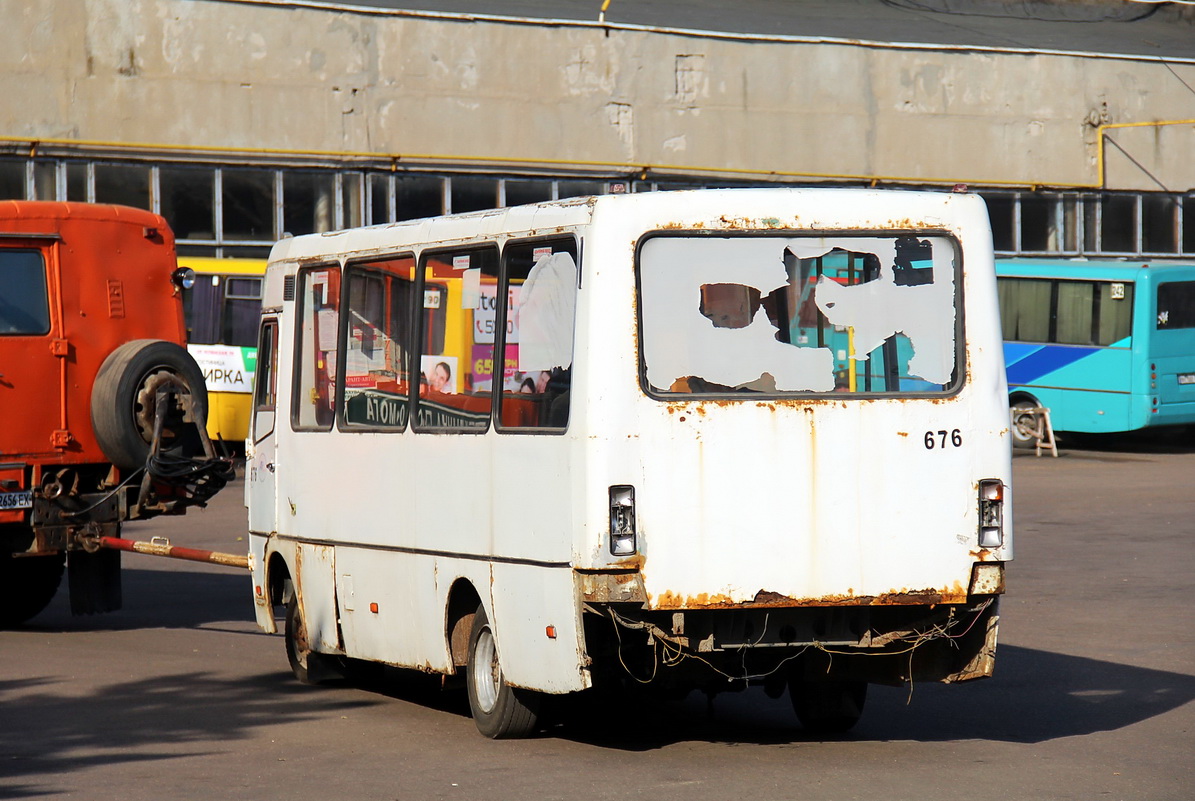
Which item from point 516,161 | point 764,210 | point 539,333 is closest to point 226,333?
point 516,161

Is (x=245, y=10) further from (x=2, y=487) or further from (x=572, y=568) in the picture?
(x=572, y=568)

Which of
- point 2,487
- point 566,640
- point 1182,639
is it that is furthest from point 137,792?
point 1182,639

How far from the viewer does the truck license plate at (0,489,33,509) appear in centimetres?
1358

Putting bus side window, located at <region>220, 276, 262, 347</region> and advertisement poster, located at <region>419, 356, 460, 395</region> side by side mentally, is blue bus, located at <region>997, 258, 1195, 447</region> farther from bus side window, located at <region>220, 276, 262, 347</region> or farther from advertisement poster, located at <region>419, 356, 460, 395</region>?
advertisement poster, located at <region>419, 356, 460, 395</region>

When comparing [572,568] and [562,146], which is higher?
[562,146]


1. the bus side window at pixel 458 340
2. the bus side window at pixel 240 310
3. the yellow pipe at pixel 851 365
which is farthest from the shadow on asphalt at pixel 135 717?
the bus side window at pixel 240 310

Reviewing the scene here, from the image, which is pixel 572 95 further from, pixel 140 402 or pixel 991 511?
pixel 991 511

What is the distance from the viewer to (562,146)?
1388 inches

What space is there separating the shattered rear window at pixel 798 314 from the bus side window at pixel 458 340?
1.03 meters

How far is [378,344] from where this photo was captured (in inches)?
402

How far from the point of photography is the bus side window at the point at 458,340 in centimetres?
912

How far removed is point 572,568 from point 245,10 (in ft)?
85.4

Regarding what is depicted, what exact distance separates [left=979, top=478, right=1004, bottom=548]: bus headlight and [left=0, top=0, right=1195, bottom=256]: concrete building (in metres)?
25.3

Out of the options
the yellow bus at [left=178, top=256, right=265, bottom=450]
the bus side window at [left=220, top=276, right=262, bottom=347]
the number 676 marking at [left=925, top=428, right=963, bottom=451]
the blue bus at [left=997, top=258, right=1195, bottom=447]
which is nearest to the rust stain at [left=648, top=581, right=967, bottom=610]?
the number 676 marking at [left=925, top=428, right=963, bottom=451]
